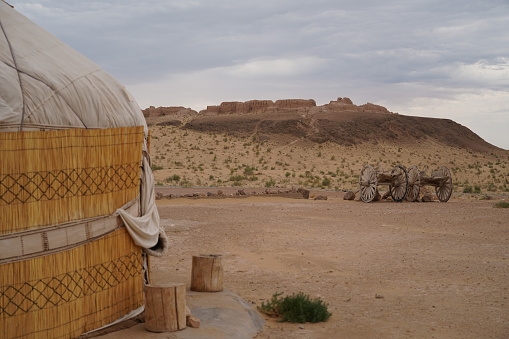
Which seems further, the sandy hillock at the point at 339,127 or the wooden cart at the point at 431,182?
the sandy hillock at the point at 339,127

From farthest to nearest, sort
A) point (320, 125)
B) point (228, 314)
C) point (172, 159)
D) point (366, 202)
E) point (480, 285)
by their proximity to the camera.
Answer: point (320, 125), point (172, 159), point (366, 202), point (480, 285), point (228, 314)

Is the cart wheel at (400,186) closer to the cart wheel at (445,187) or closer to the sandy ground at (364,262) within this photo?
the cart wheel at (445,187)

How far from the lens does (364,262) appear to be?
10.5 meters

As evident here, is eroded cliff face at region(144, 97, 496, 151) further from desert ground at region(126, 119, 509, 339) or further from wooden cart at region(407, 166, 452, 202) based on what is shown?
wooden cart at region(407, 166, 452, 202)

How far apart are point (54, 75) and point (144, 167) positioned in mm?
1450

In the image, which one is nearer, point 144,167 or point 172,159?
point 144,167

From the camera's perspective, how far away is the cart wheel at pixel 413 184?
20797mm

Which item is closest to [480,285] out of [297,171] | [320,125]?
[297,171]

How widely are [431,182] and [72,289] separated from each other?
1805cm

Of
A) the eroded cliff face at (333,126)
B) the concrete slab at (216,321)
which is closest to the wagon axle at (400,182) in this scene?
the concrete slab at (216,321)

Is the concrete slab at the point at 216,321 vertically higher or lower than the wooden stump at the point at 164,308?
lower

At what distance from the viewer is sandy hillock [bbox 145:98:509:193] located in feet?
114

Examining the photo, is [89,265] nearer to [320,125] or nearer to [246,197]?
[246,197]

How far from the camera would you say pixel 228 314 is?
6746 millimetres
